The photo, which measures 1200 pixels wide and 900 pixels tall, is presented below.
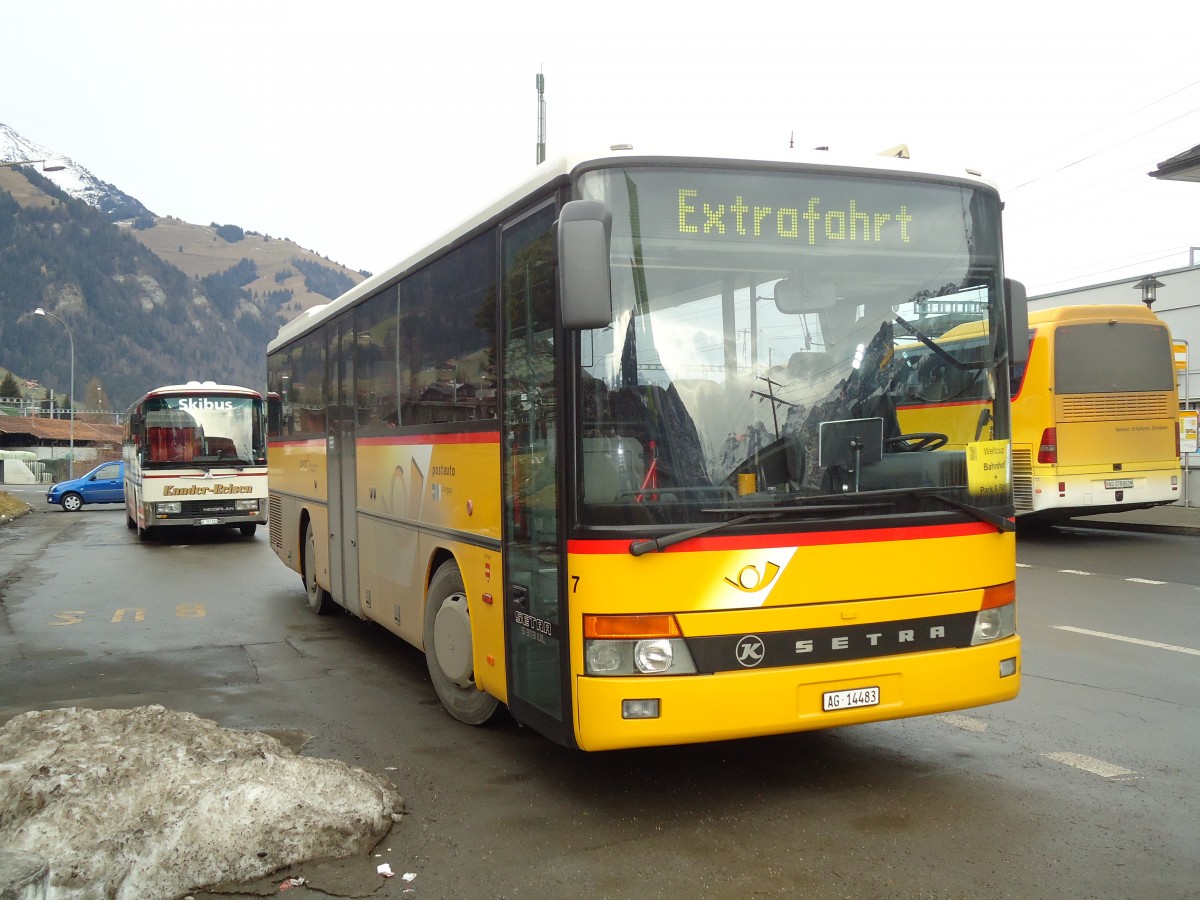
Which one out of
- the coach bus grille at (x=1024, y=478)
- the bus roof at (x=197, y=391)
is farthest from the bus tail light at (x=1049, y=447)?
the bus roof at (x=197, y=391)

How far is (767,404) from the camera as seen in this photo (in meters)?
4.99

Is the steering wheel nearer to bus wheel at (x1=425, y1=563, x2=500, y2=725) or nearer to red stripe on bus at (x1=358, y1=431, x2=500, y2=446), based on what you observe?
red stripe on bus at (x1=358, y1=431, x2=500, y2=446)

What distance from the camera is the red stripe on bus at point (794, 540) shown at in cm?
480

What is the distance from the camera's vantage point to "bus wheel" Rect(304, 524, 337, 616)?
11.2 metres

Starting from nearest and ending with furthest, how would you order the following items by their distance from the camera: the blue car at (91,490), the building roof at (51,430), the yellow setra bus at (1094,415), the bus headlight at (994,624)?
the bus headlight at (994,624) → the yellow setra bus at (1094,415) → the blue car at (91,490) → the building roof at (51,430)

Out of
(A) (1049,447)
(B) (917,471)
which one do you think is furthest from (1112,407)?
(B) (917,471)

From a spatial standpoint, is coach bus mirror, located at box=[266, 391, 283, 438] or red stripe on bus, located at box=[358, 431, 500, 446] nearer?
red stripe on bus, located at box=[358, 431, 500, 446]

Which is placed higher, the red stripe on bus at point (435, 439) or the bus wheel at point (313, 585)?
the red stripe on bus at point (435, 439)

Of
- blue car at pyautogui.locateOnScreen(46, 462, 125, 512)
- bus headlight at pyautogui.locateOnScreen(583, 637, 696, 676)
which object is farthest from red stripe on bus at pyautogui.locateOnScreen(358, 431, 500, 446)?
blue car at pyautogui.locateOnScreen(46, 462, 125, 512)

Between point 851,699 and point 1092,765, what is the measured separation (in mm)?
1696

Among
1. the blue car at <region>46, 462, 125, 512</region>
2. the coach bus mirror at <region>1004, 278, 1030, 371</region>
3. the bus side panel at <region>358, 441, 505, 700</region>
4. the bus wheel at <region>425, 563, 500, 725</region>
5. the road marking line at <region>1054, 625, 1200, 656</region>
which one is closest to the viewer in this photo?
the coach bus mirror at <region>1004, 278, 1030, 371</region>

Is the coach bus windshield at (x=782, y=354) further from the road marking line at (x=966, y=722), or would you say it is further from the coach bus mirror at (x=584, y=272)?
the road marking line at (x=966, y=722)

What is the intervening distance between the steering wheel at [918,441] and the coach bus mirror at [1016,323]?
630 mm

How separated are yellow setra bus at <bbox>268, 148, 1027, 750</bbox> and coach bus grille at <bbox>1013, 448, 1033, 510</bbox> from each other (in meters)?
12.0
